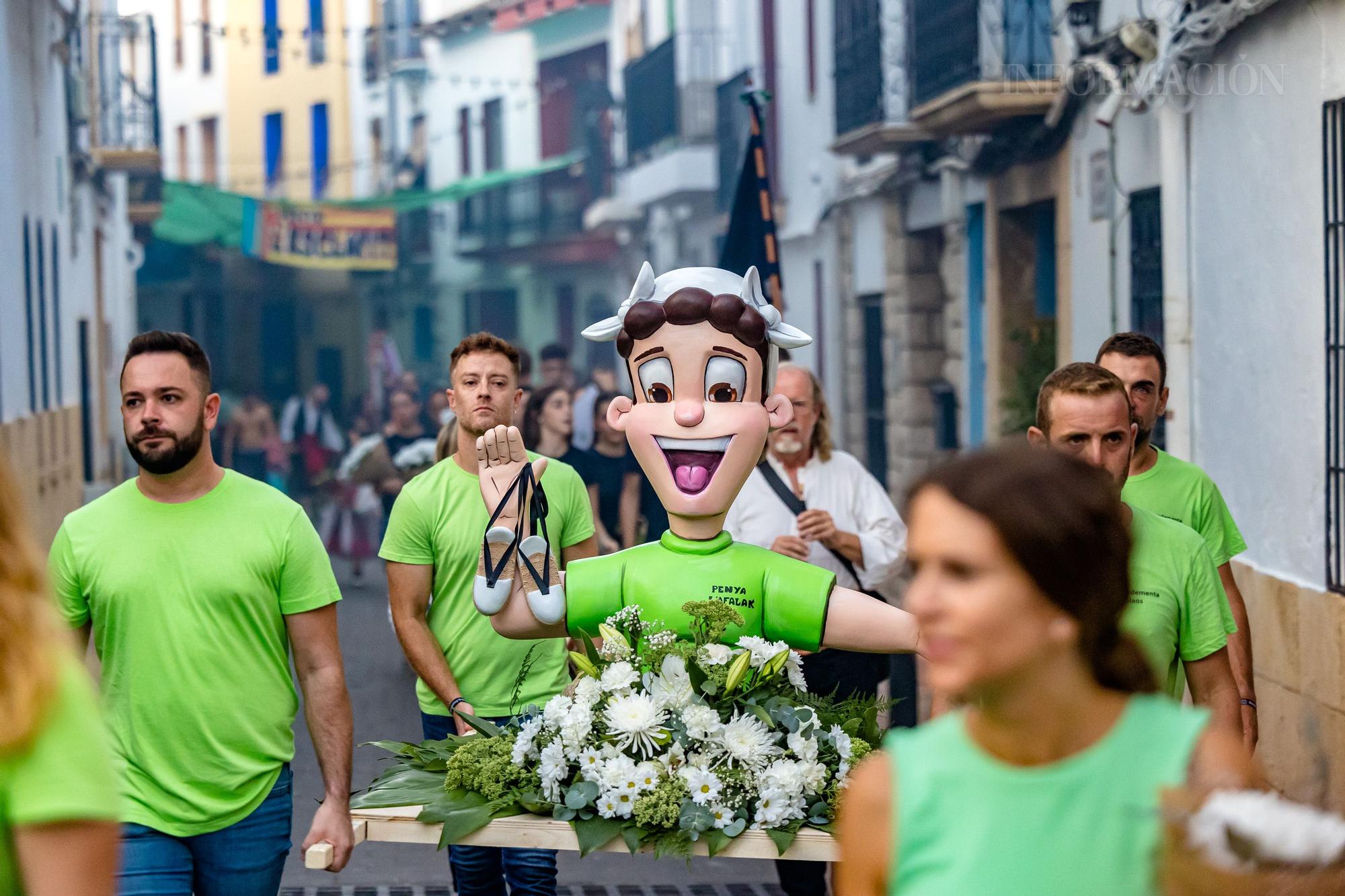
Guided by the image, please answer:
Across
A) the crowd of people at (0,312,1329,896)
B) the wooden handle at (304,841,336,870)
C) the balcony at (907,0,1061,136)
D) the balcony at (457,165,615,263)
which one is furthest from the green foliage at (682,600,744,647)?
the balcony at (457,165,615,263)

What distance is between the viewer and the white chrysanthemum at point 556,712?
4512mm

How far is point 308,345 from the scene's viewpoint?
4238cm

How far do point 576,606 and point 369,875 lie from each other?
9.14 ft

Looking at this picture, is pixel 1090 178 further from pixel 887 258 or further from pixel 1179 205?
pixel 887 258

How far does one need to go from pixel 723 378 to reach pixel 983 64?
9.23m

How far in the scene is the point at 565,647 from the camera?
18.4 feet

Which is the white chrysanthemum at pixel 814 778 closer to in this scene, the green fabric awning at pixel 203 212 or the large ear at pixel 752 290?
the large ear at pixel 752 290

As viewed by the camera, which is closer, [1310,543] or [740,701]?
[740,701]

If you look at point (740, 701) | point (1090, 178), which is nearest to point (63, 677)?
point (740, 701)

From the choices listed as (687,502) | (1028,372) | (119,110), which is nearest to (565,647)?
(687,502)

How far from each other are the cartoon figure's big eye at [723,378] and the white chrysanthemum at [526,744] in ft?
3.23

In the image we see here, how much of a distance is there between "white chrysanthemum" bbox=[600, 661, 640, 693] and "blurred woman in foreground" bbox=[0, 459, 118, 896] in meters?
2.22

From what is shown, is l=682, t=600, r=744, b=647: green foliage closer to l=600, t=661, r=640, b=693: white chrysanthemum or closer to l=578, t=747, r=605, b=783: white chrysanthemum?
l=600, t=661, r=640, b=693: white chrysanthemum

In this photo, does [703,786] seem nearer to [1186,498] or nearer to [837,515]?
[1186,498]
